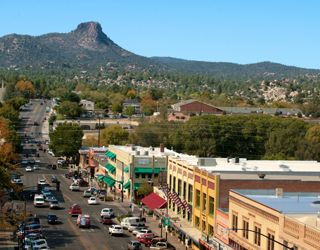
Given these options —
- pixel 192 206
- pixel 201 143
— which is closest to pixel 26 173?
pixel 201 143

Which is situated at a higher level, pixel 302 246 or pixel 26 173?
pixel 302 246

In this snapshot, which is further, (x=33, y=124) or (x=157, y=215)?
(x=33, y=124)

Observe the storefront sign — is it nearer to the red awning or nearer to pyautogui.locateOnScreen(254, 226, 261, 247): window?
the red awning

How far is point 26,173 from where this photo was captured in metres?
102

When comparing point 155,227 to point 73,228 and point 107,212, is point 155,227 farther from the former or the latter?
point 73,228

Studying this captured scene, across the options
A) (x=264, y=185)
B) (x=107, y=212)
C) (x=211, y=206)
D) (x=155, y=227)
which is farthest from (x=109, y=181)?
(x=264, y=185)

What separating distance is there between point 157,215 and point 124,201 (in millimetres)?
17056

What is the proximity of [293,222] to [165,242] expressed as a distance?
21263mm

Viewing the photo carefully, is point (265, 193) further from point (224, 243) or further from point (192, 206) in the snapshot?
point (192, 206)

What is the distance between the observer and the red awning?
6041cm

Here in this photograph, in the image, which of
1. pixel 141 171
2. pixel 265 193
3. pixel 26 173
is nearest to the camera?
pixel 265 193

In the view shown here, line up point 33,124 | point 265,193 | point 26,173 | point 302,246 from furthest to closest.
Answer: point 33,124 < point 26,173 < point 265,193 < point 302,246

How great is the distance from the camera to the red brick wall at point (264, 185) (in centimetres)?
4328

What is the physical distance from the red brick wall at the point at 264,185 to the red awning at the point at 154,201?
1815 centimetres
